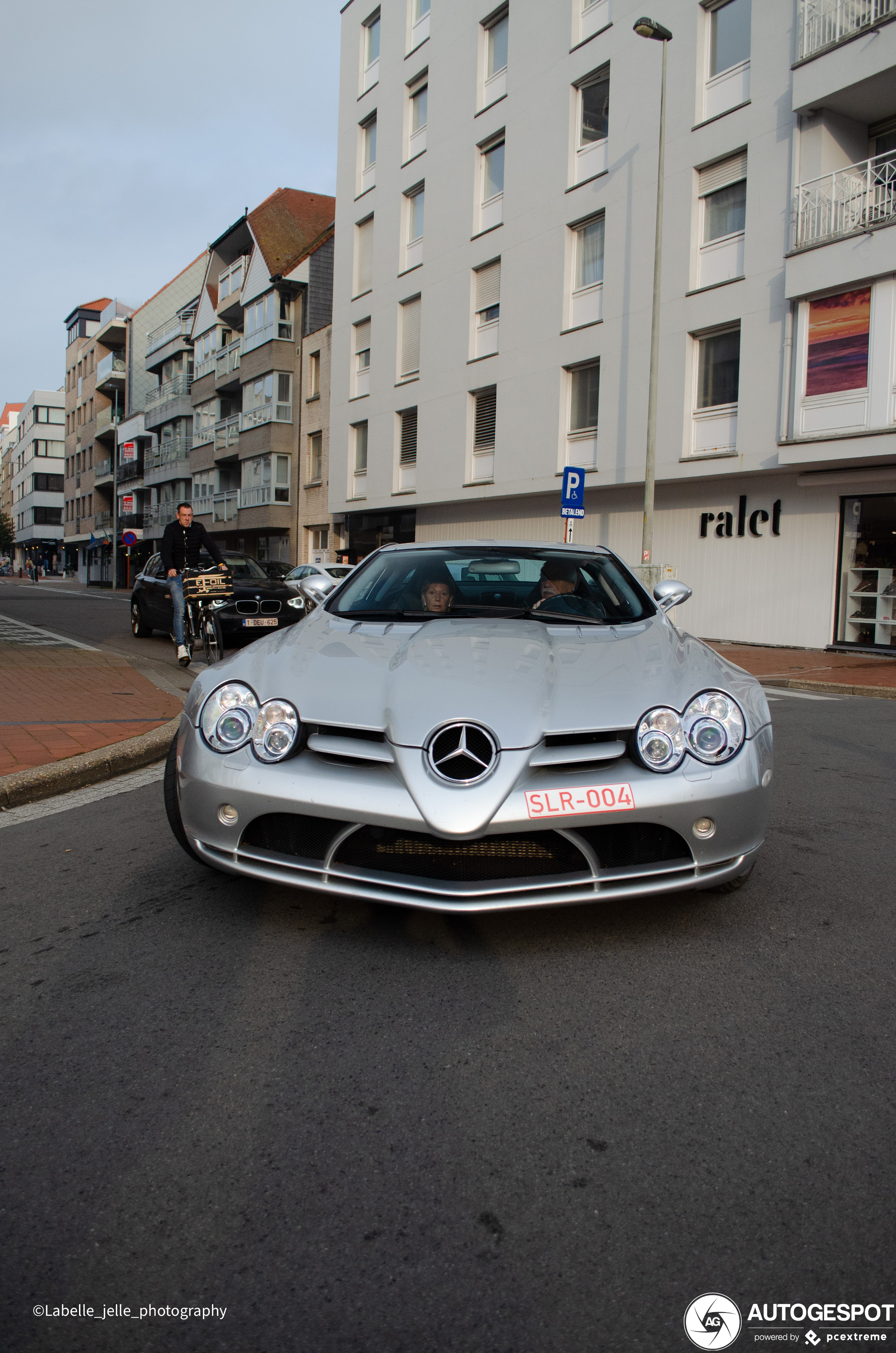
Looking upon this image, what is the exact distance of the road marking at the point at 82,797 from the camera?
192 inches

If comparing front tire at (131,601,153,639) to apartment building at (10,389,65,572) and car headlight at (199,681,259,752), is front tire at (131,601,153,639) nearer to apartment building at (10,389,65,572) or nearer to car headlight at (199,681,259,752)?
car headlight at (199,681,259,752)

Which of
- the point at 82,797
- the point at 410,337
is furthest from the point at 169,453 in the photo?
the point at 82,797

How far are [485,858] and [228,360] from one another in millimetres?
44996

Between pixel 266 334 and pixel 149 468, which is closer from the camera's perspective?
pixel 266 334

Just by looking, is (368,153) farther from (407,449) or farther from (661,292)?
(661,292)

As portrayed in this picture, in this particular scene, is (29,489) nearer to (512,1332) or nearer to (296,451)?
(296,451)

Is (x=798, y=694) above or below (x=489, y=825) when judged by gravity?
below

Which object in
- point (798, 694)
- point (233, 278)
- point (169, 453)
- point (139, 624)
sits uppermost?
point (233, 278)

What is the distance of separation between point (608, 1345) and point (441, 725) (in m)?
1.62

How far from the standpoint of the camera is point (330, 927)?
10.6 feet

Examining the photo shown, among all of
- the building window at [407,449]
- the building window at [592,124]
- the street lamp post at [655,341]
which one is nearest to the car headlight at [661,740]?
the street lamp post at [655,341]

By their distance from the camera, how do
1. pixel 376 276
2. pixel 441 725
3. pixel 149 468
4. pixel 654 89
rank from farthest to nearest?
pixel 149 468 < pixel 376 276 < pixel 654 89 < pixel 441 725

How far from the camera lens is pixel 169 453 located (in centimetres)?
5606

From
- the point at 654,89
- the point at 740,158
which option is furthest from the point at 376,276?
the point at 740,158
